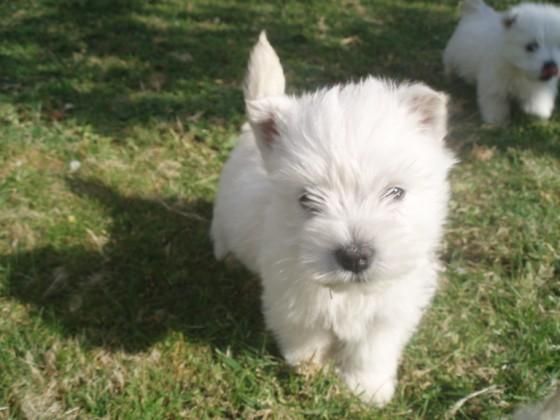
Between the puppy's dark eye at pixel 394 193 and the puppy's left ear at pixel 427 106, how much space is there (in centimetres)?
37

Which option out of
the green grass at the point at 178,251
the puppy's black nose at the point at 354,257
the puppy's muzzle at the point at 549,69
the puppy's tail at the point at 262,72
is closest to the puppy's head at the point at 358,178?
the puppy's black nose at the point at 354,257

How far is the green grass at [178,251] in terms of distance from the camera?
3064 millimetres

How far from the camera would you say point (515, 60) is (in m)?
5.89

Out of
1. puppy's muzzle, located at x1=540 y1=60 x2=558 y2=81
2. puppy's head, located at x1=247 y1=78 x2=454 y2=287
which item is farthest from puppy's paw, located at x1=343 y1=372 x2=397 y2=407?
puppy's muzzle, located at x1=540 y1=60 x2=558 y2=81

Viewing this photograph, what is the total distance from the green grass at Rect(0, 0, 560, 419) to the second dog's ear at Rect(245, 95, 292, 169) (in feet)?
3.90

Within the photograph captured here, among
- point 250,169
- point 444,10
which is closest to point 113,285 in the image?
point 250,169

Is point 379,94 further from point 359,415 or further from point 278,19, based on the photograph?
point 278,19

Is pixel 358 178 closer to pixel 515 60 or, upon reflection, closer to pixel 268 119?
pixel 268 119

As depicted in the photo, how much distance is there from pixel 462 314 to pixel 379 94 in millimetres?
1669

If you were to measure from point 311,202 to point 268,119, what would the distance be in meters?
0.49

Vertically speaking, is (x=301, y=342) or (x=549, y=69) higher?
(x=549, y=69)

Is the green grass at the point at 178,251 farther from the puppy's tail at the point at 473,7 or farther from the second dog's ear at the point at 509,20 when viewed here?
the second dog's ear at the point at 509,20

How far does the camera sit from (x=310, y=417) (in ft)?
9.81

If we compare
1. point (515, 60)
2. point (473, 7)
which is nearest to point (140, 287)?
point (515, 60)
